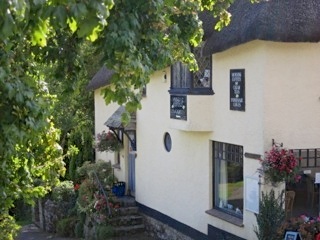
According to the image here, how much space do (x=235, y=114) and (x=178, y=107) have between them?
201cm

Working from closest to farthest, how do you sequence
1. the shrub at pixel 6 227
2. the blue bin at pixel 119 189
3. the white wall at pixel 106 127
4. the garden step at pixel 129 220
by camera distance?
the shrub at pixel 6 227 → the garden step at pixel 129 220 → the blue bin at pixel 119 189 → the white wall at pixel 106 127

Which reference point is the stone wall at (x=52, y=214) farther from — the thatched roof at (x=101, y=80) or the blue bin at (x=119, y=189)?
the thatched roof at (x=101, y=80)

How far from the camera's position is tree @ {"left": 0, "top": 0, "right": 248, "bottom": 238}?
4859 millimetres

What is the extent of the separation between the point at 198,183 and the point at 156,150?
290 cm

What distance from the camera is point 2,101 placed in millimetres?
6289

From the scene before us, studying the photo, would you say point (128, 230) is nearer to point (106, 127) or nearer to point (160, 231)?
point (160, 231)

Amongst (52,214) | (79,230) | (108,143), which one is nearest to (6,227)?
(79,230)

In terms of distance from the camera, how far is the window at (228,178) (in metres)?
13.6

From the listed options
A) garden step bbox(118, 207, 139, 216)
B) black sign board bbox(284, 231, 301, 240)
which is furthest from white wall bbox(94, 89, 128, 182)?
black sign board bbox(284, 231, 301, 240)

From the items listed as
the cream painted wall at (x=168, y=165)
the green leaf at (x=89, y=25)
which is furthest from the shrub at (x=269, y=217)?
the green leaf at (x=89, y=25)

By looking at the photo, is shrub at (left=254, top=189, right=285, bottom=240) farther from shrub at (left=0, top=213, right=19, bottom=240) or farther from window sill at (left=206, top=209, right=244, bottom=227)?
shrub at (left=0, top=213, right=19, bottom=240)

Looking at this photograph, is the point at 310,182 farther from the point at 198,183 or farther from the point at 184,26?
the point at 184,26

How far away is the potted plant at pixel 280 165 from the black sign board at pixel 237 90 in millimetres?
1424

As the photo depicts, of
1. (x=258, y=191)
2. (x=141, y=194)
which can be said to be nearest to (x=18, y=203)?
(x=141, y=194)
